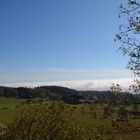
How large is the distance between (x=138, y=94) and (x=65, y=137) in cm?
1516

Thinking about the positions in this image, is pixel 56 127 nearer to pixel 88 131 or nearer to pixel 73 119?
pixel 73 119

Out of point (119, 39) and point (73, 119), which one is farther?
point (73, 119)

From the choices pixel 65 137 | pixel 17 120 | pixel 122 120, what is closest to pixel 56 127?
pixel 65 137

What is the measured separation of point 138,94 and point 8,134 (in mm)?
15534

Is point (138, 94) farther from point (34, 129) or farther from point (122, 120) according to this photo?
point (34, 129)

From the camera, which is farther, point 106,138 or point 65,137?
point 106,138

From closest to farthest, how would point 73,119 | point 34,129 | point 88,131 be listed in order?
point 34,129 < point 73,119 < point 88,131

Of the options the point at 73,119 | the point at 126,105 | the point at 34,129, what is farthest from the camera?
the point at 73,119

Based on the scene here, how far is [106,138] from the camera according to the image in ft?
87.9

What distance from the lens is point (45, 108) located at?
76.1ft

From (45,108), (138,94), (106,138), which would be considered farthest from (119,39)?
(106,138)

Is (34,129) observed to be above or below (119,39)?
below

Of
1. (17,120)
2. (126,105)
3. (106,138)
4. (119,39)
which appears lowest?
(106,138)

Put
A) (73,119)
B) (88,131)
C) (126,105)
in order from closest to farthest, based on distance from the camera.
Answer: (126,105) → (73,119) → (88,131)
